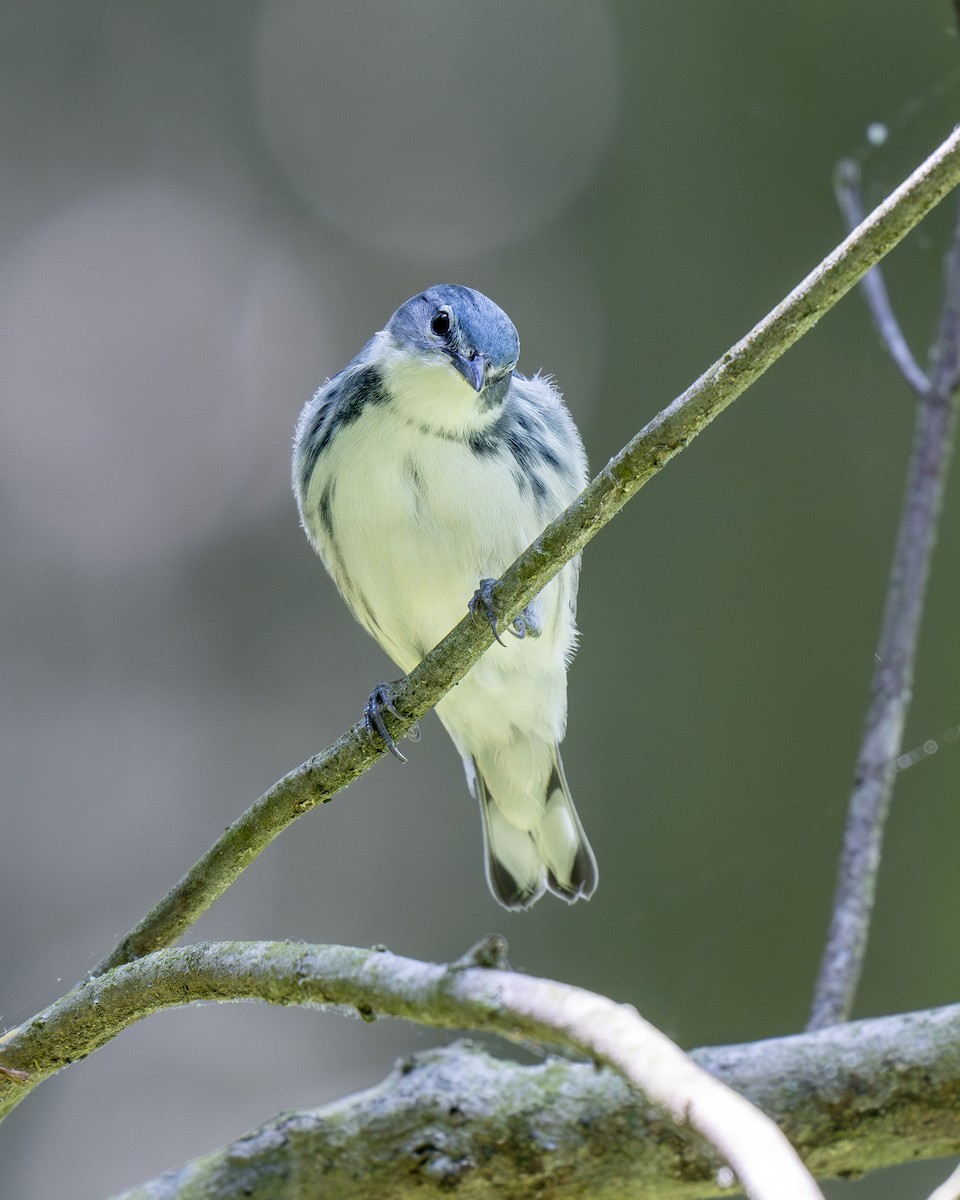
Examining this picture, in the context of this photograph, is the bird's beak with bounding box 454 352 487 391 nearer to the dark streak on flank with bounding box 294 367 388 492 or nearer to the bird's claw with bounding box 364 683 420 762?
the dark streak on flank with bounding box 294 367 388 492

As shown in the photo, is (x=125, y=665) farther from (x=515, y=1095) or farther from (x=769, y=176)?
(x=769, y=176)

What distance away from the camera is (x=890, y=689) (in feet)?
8.49

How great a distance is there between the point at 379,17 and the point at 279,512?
67.4 inches

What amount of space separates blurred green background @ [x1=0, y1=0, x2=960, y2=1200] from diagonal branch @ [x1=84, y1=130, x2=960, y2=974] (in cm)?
201

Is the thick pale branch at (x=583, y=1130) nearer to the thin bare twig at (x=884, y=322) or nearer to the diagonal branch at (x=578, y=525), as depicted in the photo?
the diagonal branch at (x=578, y=525)

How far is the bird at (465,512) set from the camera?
232 centimetres

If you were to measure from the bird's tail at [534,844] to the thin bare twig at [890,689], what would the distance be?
0.50 meters

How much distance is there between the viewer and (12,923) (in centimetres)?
347

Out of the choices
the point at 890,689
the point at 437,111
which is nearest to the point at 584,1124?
the point at 890,689

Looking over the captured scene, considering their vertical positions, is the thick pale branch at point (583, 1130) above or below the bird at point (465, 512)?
below

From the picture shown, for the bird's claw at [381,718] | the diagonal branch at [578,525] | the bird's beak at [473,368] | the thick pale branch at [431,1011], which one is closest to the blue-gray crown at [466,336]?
the bird's beak at [473,368]

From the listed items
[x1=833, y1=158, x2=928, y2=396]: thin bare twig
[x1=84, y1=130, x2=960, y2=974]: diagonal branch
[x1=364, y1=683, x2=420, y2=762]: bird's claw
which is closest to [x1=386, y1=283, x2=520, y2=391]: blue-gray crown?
[x1=364, y1=683, x2=420, y2=762]: bird's claw

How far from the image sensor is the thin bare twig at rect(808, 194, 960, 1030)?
92.1 inches

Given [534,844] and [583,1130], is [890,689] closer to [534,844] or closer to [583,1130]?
[534,844]
